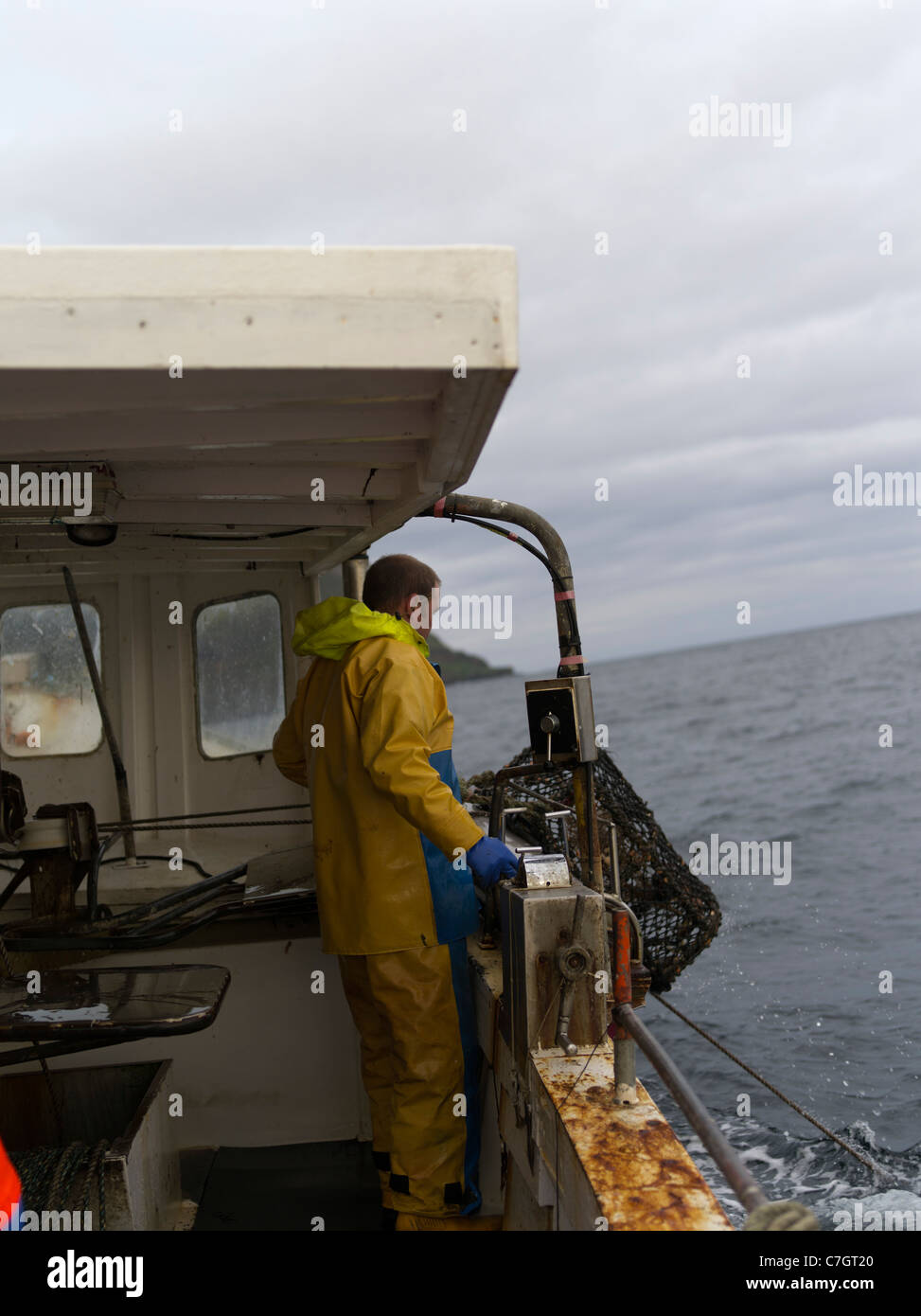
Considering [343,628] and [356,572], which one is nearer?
[343,628]

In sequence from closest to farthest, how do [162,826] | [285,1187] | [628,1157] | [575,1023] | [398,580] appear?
[628,1157] < [575,1023] < [398,580] < [285,1187] < [162,826]

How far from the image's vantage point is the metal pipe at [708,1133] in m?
1.74

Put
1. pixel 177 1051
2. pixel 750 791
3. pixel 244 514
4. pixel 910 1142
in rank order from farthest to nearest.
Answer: pixel 750 791 → pixel 910 1142 → pixel 177 1051 → pixel 244 514

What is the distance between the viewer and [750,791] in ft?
84.8

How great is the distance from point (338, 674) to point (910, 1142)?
20.4ft

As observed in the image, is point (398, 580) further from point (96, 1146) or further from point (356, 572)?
point (96, 1146)

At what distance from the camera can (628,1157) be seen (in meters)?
2.37

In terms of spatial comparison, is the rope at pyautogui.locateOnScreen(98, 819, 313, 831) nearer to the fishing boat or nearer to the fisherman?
the fishing boat

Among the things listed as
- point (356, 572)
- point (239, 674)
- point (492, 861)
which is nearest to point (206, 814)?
point (239, 674)

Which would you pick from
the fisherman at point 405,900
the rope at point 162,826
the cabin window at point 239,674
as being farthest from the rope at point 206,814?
the fisherman at point 405,900

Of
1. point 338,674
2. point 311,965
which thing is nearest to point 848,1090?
point 311,965

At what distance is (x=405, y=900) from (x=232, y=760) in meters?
2.36
